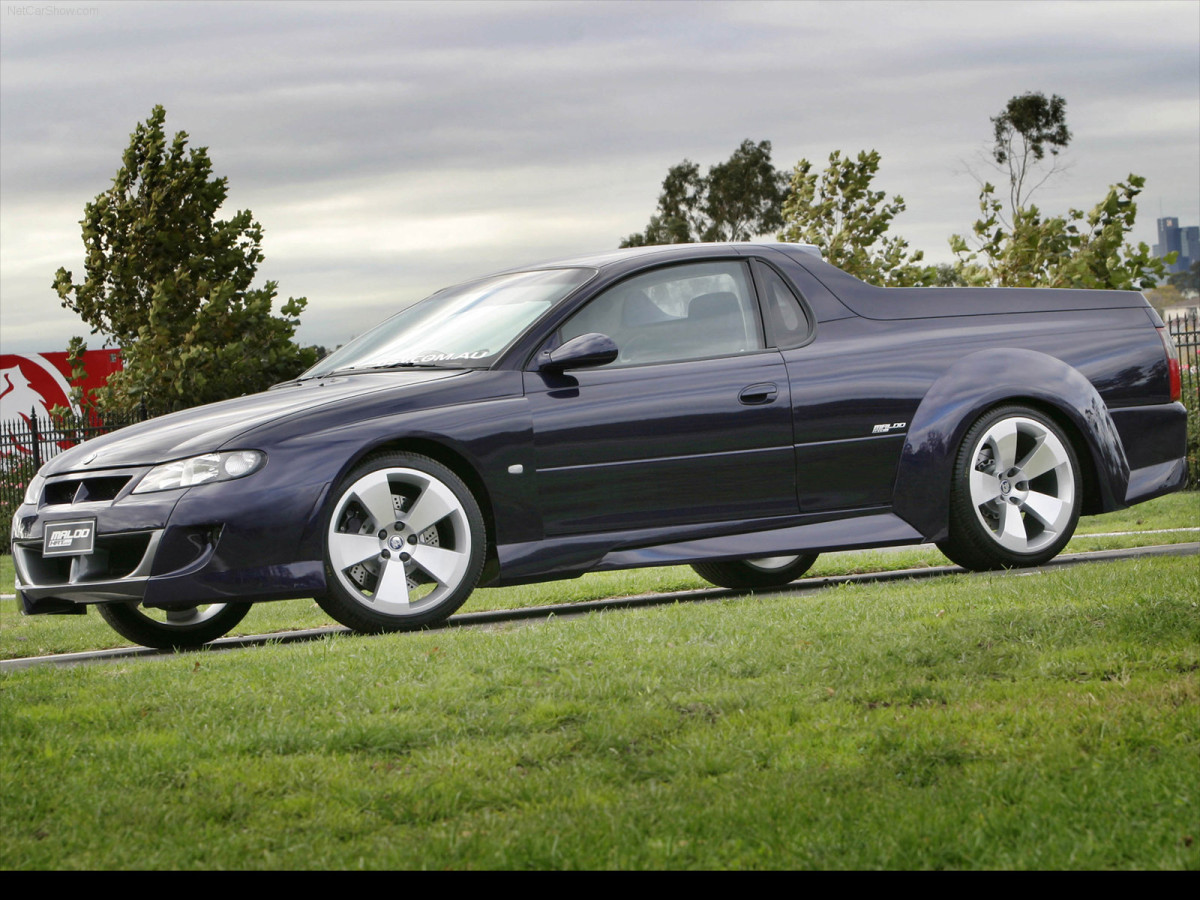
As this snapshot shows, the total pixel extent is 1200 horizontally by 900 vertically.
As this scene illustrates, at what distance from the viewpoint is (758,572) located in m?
8.97

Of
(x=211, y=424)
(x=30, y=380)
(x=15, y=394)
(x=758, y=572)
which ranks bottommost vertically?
(x=758, y=572)

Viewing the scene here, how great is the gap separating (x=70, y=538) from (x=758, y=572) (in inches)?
158

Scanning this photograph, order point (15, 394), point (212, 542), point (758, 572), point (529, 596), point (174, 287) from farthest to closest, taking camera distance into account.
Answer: point (15, 394)
point (174, 287)
point (529, 596)
point (758, 572)
point (212, 542)

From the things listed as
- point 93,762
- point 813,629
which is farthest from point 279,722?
point 813,629

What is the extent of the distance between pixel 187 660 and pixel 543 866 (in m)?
3.41

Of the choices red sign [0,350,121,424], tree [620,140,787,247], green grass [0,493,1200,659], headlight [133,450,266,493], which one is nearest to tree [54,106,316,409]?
green grass [0,493,1200,659]

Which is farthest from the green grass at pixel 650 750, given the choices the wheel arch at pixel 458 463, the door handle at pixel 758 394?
the door handle at pixel 758 394

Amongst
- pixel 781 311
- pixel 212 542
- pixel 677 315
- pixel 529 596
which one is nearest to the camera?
pixel 212 542

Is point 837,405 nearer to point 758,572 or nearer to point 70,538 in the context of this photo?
point 758,572

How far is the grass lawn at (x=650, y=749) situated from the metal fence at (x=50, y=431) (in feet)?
50.6

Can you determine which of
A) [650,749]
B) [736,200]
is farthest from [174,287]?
[736,200]

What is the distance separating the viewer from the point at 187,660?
6.20 m

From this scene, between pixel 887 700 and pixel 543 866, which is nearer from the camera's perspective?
pixel 543 866

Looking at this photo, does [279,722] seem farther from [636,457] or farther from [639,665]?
[636,457]
